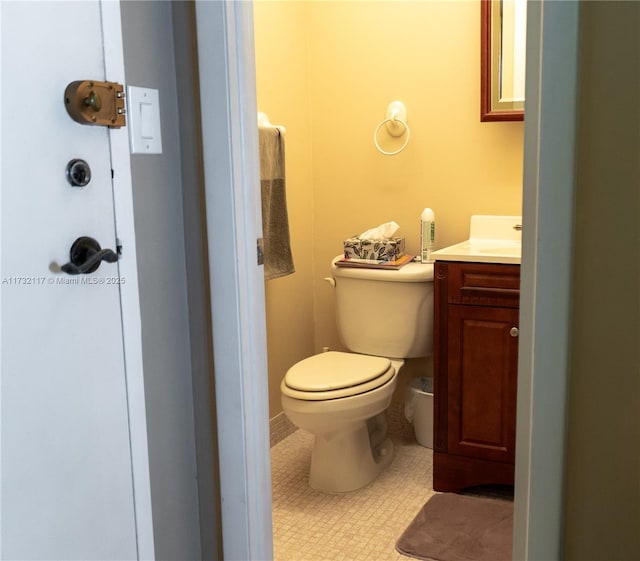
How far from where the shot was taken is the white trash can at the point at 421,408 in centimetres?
278

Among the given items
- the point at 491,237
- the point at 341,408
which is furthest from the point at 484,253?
the point at 341,408

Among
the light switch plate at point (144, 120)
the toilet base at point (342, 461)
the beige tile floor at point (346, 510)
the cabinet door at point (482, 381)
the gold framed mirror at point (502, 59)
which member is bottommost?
the beige tile floor at point (346, 510)

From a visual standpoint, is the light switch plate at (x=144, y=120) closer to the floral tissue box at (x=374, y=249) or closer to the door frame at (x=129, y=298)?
the door frame at (x=129, y=298)

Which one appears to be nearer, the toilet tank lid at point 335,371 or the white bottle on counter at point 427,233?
the toilet tank lid at point 335,371

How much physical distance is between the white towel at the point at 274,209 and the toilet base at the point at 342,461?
0.60 m

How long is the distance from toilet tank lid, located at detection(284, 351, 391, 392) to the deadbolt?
4.19ft

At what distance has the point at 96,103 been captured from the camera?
121 cm

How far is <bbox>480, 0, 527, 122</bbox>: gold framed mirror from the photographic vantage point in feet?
8.13

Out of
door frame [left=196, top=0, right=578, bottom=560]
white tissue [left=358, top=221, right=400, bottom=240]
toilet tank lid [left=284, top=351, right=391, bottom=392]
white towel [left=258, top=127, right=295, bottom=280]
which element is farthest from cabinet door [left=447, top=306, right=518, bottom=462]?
door frame [left=196, top=0, right=578, bottom=560]

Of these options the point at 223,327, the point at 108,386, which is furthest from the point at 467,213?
the point at 108,386

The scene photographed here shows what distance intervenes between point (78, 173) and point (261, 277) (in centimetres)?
44

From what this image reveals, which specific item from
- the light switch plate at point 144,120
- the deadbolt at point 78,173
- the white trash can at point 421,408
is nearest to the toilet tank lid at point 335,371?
the white trash can at point 421,408

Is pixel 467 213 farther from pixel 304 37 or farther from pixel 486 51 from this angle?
pixel 304 37

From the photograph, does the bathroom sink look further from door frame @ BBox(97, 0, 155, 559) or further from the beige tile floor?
door frame @ BBox(97, 0, 155, 559)
